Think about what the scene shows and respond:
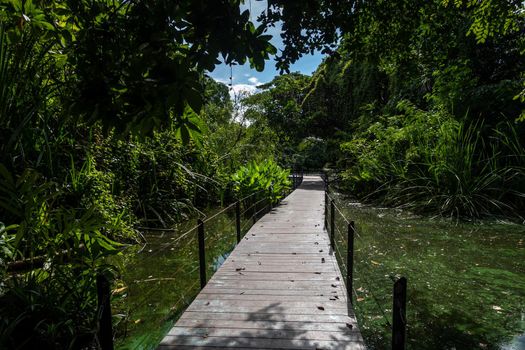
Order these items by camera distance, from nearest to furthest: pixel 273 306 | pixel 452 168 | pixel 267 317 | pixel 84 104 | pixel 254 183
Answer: pixel 84 104
pixel 267 317
pixel 273 306
pixel 452 168
pixel 254 183

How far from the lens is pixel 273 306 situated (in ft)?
12.1

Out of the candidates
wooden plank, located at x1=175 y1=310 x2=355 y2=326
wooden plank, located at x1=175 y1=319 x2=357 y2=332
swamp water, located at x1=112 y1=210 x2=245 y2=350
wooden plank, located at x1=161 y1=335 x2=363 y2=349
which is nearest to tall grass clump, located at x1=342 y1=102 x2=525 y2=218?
swamp water, located at x1=112 y1=210 x2=245 y2=350

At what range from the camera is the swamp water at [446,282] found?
351 cm

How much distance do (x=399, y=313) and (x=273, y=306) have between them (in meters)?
1.74

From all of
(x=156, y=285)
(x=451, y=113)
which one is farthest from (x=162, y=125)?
(x=451, y=113)

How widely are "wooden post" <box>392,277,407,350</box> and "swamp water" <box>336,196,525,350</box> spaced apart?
0.11 metres

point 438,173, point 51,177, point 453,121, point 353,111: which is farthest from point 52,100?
point 353,111

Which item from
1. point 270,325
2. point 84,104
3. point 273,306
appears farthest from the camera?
point 273,306

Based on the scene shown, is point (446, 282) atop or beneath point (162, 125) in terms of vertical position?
beneath

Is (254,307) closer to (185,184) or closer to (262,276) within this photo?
(262,276)

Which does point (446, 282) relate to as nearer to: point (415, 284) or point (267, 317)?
point (415, 284)

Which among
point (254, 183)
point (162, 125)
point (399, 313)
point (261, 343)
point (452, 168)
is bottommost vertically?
point (261, 343)

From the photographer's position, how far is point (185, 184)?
8828 millimetres

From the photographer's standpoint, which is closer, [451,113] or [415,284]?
[415,284]
